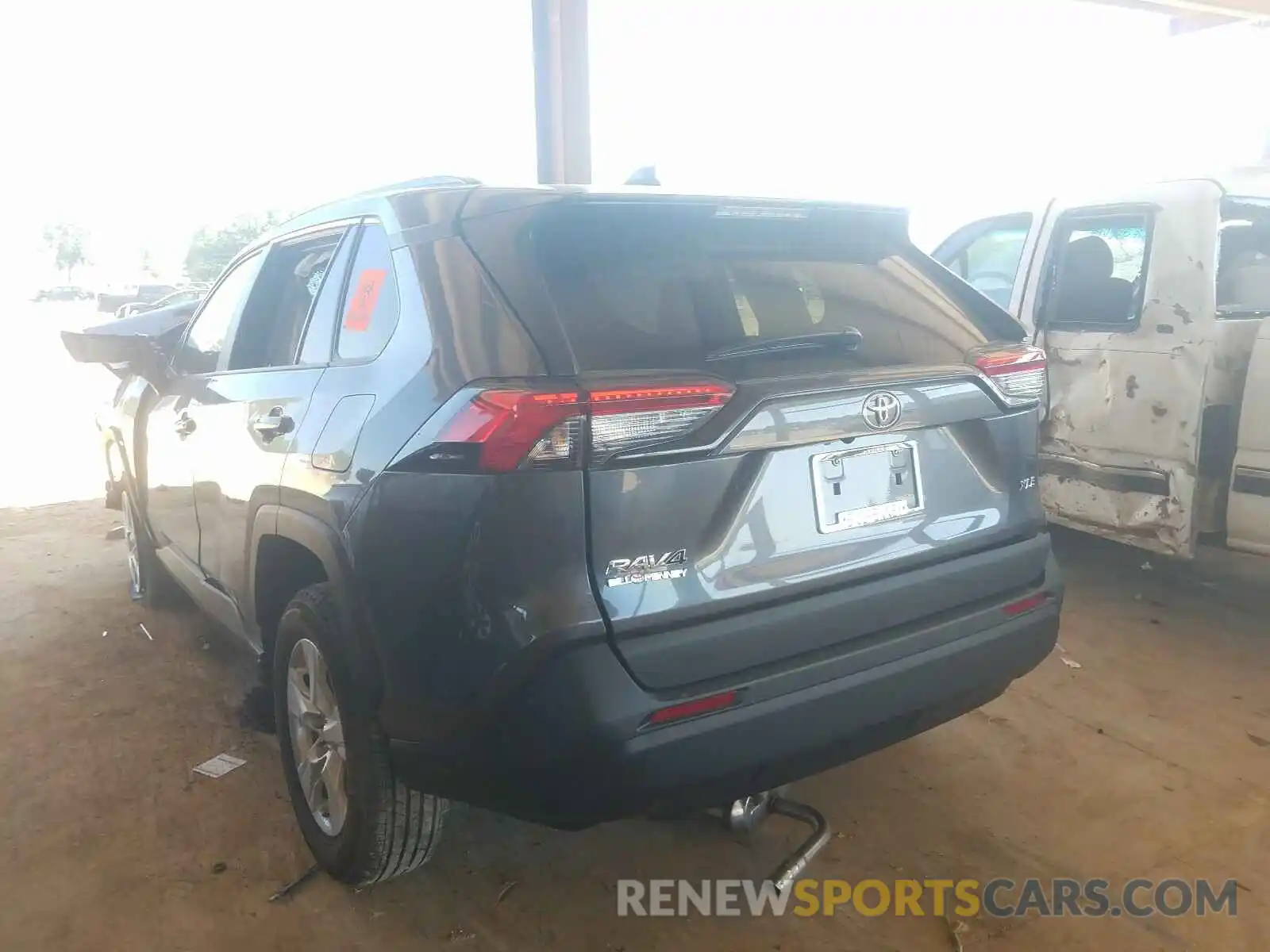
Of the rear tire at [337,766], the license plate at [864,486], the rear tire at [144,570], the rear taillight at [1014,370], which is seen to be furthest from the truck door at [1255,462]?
the rear tire at [144,570]

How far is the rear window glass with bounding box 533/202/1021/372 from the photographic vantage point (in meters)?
1.82

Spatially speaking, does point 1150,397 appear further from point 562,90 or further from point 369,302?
point 562,90

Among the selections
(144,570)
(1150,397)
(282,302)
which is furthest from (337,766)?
(1150,397)

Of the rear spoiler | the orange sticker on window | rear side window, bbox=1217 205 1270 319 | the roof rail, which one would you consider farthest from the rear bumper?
rear side window, bbox=1217 205 1270 319

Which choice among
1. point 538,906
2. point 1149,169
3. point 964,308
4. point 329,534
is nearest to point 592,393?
point 329,534

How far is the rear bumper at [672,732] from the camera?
1625 millimetres

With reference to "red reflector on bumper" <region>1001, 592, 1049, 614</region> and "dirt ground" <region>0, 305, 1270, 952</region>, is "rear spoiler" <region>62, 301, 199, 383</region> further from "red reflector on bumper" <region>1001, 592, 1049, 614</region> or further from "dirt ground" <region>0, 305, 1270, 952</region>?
"red reflector on bumper" <region>1001, 592, 1049, 614</region>

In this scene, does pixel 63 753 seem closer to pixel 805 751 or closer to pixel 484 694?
pixel 484 694

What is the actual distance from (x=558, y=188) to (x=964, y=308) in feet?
3.61

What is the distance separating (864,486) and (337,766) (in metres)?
1.49

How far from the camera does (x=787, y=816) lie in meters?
2.58

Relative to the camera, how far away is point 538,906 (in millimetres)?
2273

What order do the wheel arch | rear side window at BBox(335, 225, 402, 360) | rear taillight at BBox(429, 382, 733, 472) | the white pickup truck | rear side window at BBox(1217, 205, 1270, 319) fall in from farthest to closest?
rear side window at BBox(1217, 205, 1270, 319) → the white pickup truck → rear side window at BBox(335, 225, 402, 360) → the wheel arch → rear taillight at BBox(429, 382, 733, 472)

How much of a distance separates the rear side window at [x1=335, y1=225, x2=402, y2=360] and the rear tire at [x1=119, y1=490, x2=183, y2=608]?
2.51 m
